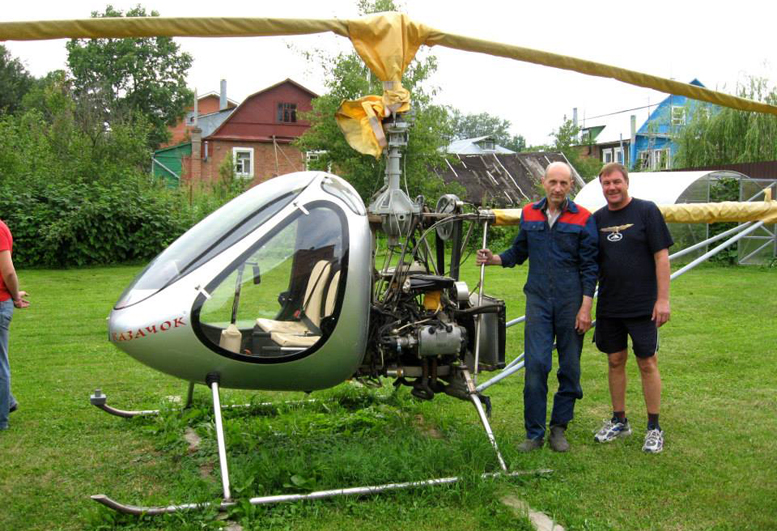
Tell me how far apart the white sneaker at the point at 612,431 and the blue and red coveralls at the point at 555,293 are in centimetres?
49

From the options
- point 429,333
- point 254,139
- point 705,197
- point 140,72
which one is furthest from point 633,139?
point 429,333

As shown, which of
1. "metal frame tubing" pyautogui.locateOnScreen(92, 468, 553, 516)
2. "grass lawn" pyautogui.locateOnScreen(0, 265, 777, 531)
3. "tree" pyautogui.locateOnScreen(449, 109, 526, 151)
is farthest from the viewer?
"tree" pyautogui.locateOnScreen(449, 109, 526, 151)

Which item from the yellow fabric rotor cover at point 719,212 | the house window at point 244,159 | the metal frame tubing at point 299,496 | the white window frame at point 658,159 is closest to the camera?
the metal frame tubing at point 299,496

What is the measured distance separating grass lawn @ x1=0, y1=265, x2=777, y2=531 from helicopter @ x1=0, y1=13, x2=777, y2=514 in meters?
0.19

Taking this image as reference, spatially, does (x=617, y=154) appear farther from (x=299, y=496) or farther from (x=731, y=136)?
(x=299, y=496)

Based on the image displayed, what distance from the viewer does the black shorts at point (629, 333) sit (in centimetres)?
515

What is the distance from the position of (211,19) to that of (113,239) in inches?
624

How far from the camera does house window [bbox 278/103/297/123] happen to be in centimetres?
3856

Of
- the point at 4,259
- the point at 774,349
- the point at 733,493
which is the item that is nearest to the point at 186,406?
the point at 4,259

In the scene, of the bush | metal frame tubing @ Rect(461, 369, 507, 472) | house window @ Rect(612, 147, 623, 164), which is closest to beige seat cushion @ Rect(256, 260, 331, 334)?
metal frame tubing @ Rect(461, 369, 507, 472)

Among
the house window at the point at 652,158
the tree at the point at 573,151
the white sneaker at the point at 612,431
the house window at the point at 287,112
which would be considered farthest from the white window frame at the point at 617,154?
the white sneaker at the point at 612,431

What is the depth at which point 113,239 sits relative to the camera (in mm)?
18141

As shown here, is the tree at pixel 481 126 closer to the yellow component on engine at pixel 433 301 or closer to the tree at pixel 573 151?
the tree at pixel 573 151

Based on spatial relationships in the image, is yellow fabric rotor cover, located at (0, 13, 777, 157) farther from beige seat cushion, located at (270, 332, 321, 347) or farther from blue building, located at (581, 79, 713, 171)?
blue building, located at (581, 79, 713, 171)
